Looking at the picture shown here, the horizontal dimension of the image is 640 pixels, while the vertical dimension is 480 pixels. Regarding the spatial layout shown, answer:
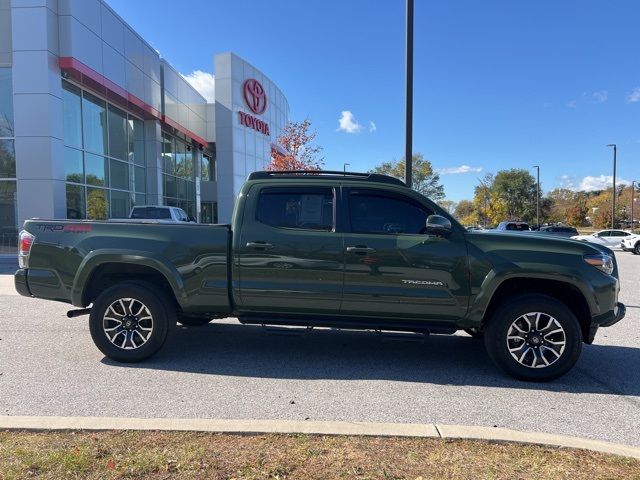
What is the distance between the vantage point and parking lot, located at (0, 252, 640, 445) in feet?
12.5

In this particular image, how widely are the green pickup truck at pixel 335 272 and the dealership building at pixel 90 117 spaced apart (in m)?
12.0

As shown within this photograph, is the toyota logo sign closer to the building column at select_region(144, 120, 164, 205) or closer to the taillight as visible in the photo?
the building column at select_region(144, 120, 164, 205)

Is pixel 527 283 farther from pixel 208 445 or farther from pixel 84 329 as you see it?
pixel 84 329

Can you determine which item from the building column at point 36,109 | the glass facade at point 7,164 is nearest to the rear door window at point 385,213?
the building column at point 36,109

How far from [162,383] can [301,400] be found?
1.40 metres

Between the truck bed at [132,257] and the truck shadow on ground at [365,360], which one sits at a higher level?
the truck bed at [132,257]

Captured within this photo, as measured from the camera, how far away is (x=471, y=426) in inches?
138

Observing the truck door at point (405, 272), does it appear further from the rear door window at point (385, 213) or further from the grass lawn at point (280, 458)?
the grass lawn at point (280, 458)

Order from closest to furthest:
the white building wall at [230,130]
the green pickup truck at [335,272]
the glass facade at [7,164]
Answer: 1. the green pickup truck at [335,272]
2. the glass facade at [7,164]
3. the white building wall at [230,130]

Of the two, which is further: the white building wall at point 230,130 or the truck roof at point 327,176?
the white building wall at point 230,130

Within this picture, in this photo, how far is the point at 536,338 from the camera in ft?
15.2

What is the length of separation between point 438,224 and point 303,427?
7.36ft

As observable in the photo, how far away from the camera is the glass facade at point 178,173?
28.8 meters

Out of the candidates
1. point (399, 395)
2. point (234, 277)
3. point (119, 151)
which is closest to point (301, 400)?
point (399, 395)
